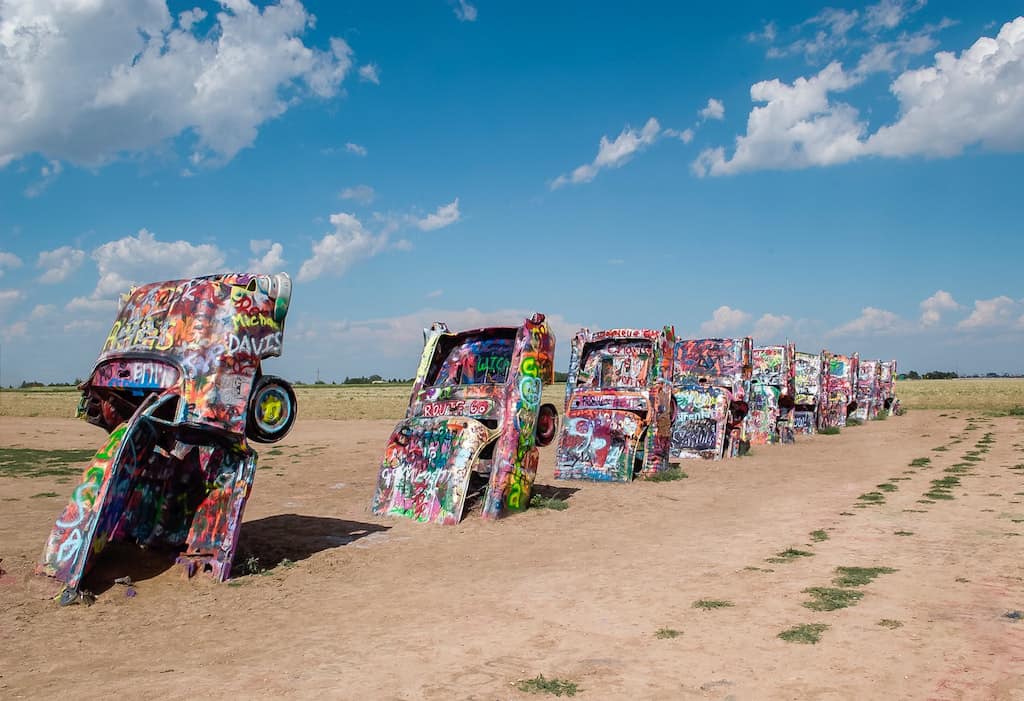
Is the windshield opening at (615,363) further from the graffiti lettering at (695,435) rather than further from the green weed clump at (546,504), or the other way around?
the graffiti lettering at (695,435)

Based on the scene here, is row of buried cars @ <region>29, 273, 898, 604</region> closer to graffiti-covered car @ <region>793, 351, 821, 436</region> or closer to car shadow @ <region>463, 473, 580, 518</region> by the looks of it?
car shadow @ <region>463, 473, 580, 518</region>

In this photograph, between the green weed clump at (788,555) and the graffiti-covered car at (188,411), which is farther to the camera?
the green weed clump at (788,555)

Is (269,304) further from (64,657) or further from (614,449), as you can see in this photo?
(614,449)

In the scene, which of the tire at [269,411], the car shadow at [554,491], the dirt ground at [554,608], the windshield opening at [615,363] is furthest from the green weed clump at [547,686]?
the windshield opening at [615,363]

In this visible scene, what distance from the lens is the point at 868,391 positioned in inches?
1470

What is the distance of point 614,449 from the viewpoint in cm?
1538

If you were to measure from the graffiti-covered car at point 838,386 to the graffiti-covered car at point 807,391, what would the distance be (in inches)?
107

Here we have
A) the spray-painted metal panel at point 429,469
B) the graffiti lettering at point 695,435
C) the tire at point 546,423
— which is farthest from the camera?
the graffiti lettering at point 695,435

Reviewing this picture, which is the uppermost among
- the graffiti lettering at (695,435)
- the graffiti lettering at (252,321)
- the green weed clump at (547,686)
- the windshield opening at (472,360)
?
the graffiti lettering at (252,321)

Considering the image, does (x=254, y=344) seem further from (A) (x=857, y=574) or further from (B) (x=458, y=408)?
(A) (x=857, y=574)

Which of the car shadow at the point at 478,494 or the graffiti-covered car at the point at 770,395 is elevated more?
the graffiti-covered car at the point at 770,395

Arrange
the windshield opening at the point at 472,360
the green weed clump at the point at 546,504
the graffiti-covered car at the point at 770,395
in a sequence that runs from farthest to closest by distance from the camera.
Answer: the graffiti-covered car at the point at 770,395 < the windshield opening at the point at 472,360 < the green weed clump at the point at 546,504

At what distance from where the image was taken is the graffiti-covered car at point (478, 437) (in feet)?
35.8

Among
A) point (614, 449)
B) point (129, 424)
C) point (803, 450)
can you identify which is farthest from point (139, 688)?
point (803, 450)
